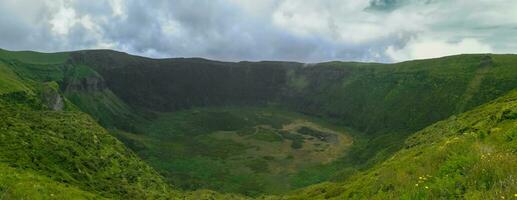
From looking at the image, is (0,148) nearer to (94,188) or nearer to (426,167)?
(94,188)

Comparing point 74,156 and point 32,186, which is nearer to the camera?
point 32,186

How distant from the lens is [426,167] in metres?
24.3

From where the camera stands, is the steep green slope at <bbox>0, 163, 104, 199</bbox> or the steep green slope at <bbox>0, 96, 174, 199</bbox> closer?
the steep green slope at <bbox>0, 163, 104, 199</bbox>

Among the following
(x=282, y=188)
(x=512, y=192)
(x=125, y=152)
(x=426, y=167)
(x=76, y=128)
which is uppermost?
(x=512, y=192)

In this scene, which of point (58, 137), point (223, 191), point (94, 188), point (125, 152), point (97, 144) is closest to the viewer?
point (94, 188)

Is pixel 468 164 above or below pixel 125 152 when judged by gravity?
above

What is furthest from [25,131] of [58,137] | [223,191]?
[223,191]

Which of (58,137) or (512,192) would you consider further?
(58,137)

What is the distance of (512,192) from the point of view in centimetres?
1242

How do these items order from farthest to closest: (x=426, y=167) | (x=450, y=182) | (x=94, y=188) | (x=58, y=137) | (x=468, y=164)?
(x=58, y=137)
(x=94, y=188)
(x=426, y=167)
(x=468, y=164)
(x=450, y=182)

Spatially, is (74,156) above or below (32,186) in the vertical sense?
below

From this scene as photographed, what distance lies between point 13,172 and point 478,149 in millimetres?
59528

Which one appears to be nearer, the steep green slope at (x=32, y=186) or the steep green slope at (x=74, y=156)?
the steep green slope at (x=32, y=186)

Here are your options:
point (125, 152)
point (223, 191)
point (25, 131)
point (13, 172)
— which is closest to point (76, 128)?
point (125, 152)
